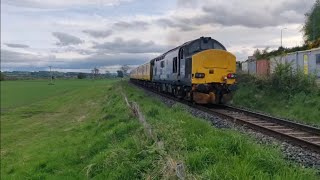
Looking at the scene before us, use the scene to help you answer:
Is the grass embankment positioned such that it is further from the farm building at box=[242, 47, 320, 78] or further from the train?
the train

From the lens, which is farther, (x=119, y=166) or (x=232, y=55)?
(x=232, y=55)

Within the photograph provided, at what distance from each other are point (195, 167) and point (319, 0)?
67.6 metres

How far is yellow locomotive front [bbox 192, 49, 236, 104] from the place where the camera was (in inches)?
837

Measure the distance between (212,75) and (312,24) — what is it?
5075 cm

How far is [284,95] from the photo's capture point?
24.4 meters

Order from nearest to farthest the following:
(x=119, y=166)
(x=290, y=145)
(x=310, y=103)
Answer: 1. (x=119, y=166)
2. (x=290, y=145)
3. (x=310, y=103)

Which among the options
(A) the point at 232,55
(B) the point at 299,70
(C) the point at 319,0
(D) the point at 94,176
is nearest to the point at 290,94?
(B) the point at 299,70

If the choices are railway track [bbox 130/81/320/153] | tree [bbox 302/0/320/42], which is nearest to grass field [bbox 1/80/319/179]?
railway track [bbox 130/81/320/153]

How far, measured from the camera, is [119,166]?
8.53 meters

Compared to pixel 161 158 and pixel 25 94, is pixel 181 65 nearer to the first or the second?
pixel 161 158

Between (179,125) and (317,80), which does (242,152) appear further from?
(317,80)

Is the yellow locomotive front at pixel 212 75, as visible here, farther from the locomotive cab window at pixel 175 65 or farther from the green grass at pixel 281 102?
the locomotive cab window at pixel 175 65

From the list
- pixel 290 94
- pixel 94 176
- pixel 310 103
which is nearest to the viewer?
pixel 94 176

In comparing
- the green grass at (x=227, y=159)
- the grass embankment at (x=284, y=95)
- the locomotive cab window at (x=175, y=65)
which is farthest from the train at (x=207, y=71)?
the green grass at (x=227, y=159)
